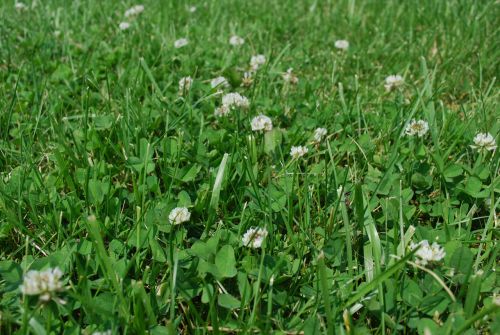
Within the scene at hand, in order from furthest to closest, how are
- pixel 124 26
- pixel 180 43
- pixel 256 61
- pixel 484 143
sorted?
pixel 124 26 < pixel 180 43 < pixel 256 61 < pixel 484 143

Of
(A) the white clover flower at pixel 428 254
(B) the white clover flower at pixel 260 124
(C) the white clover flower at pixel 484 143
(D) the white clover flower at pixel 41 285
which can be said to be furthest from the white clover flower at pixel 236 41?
(D) the white clover flower at pixel 41 285

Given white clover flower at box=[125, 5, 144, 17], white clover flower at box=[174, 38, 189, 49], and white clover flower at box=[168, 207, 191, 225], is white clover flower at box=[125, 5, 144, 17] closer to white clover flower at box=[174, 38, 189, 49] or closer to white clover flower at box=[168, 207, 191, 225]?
white clover flower at box=[174, 38, 189, 49]

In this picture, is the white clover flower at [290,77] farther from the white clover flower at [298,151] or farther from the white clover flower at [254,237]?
the white clover flower at [254,237]

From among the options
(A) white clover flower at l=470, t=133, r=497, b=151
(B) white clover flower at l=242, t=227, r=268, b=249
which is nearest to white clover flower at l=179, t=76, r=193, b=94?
(B) white clover flower at l=242, t=227, r=268, b=249

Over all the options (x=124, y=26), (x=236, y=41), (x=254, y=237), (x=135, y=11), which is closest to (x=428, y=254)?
(x=254, y=237)

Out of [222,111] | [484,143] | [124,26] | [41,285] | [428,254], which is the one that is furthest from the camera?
[124,26]

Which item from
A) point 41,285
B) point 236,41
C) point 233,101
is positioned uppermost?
point 41,285

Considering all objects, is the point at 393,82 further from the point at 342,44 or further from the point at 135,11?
the point at 135,11
